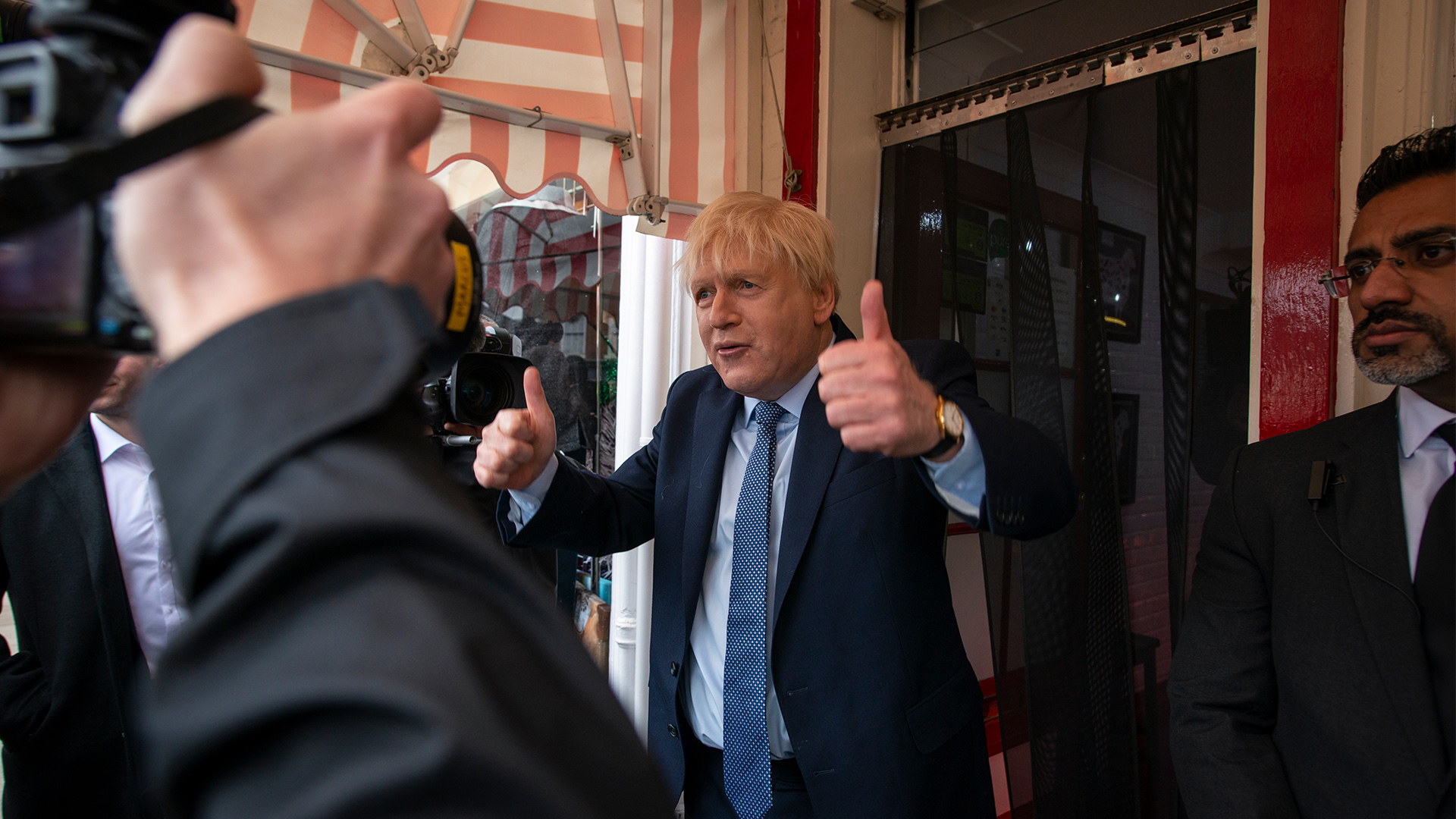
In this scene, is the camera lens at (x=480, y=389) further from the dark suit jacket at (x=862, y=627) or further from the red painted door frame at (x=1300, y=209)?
the red painted door frame at (x=1300, y=209)

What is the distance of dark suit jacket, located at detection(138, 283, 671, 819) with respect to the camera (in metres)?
0.29

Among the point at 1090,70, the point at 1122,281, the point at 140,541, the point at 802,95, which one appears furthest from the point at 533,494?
the point at 1090,70

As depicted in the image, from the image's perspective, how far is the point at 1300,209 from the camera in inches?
62.3

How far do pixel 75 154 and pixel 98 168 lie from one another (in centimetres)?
3

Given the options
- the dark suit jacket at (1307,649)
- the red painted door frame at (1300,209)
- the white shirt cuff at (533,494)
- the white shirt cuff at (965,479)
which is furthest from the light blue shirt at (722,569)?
the red painted door frame at (1300,209)

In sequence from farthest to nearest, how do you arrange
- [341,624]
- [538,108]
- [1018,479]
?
[538,108] < [1018,479] < [341,624]

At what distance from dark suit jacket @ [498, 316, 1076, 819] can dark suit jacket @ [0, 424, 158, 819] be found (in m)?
0.87

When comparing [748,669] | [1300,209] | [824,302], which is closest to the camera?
[748,669]

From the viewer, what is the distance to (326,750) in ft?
0.95

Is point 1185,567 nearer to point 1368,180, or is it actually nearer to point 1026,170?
point 1368,180

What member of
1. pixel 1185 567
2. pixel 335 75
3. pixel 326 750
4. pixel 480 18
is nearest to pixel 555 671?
pixel 326 750

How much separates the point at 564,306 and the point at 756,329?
143 centimetres

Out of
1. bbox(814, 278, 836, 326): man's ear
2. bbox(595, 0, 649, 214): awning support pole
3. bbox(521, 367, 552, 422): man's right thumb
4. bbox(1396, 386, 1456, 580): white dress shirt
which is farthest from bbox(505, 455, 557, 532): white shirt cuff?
bbox(1396, 386, 1456, 580): white dress shirt

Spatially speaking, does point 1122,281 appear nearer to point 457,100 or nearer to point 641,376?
point 641,376
